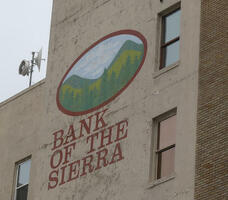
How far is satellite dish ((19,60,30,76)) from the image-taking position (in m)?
50.4

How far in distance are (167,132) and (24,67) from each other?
15.6m

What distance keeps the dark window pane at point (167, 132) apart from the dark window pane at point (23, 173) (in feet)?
27.3

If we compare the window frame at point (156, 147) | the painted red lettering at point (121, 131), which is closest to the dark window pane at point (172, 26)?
the window frame at point (156, 147)

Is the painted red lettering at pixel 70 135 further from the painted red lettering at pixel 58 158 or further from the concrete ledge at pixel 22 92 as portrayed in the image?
the concrete ledge at pixel 22 92

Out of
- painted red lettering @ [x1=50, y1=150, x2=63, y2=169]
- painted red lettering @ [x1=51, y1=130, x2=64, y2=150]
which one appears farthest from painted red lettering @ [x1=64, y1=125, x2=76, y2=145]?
painted red lettering @ [x1=50, y1=150, x2=63, y2=169]

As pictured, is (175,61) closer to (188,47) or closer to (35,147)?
(188,47)

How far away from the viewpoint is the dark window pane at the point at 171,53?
37625mm

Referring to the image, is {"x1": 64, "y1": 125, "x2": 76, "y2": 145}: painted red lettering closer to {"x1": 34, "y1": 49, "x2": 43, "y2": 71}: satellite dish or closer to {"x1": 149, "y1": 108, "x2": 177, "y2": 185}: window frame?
{"x1": 149, "y1": 108, "x2": 177, "y2": 185}: window frame

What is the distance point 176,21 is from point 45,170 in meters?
7.68

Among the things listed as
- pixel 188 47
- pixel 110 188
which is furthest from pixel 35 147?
pixel 188 47

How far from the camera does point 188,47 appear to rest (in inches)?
1448

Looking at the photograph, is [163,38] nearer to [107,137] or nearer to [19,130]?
[107,137]

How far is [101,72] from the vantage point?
132 feet

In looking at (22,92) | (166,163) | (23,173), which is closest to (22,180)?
(23,173)
